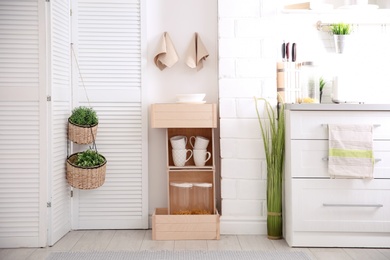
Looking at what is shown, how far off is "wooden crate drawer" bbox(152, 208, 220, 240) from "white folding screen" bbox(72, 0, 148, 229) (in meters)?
0.32

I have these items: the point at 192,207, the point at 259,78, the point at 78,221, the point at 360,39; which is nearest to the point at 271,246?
the point at 192,207

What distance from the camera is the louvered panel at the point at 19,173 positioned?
3479 millimetres

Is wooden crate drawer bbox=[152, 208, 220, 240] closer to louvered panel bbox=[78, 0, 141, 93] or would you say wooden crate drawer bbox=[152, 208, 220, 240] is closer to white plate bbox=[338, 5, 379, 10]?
louvered panel bbox=[78, 0, 141, 93]

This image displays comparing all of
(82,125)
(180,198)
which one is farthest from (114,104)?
(180,198)

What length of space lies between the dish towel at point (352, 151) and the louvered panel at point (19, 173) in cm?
184

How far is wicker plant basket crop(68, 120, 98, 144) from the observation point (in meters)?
3.69

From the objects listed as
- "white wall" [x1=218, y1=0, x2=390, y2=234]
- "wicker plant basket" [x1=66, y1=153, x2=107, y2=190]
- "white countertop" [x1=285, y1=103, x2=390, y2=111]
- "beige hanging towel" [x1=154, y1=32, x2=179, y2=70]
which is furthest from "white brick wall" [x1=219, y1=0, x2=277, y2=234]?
"wicker plant basket" [x1=66, y1=153, x2=107, y2=190]

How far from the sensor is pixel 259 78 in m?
3.79

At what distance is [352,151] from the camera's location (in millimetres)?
3371

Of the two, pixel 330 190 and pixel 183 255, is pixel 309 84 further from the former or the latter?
pixel 183 255

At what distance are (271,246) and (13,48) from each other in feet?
6.66

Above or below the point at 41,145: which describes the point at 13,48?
above

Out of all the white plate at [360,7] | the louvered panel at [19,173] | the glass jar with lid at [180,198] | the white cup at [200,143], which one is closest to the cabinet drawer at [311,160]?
the white cup at [200,143]

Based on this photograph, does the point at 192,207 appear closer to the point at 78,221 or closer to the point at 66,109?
the point at 78,221
